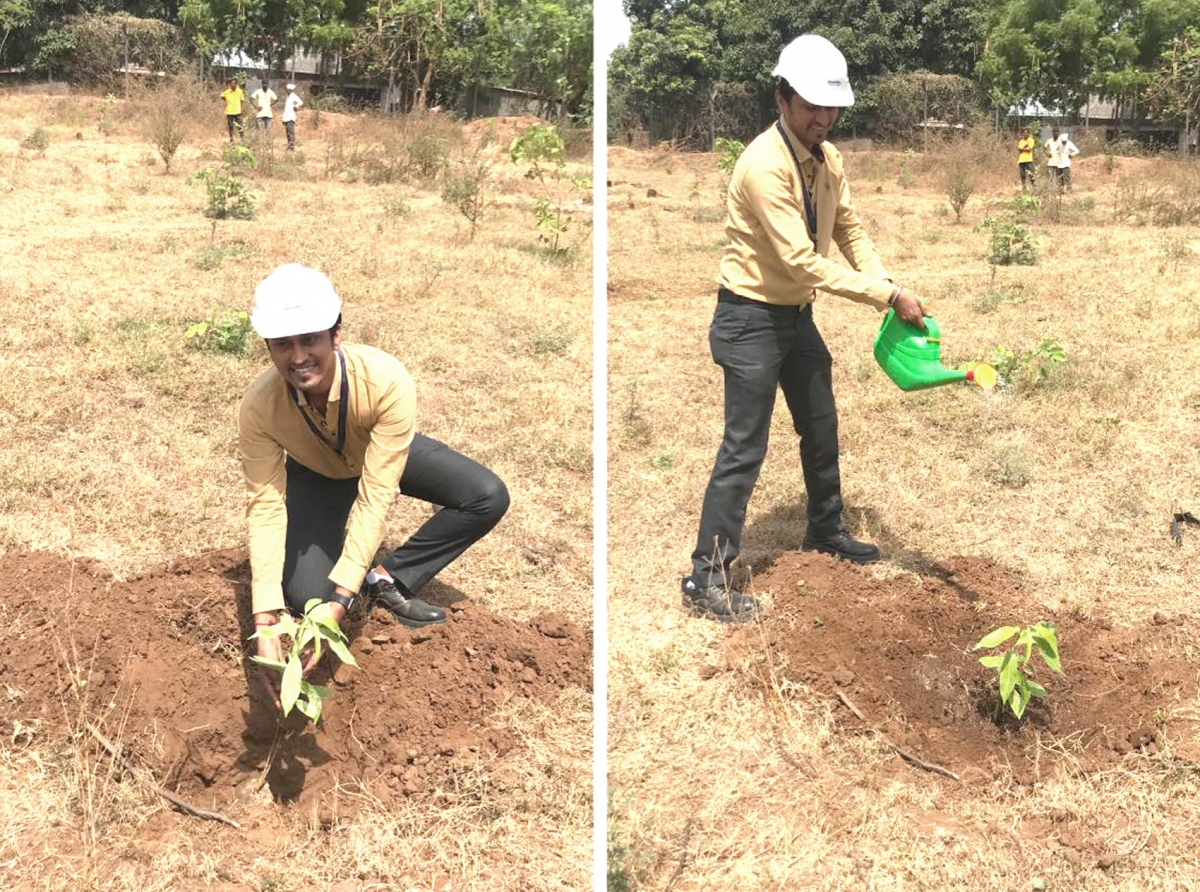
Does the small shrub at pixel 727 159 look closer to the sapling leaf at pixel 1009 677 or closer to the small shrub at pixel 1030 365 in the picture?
the small shrub at pixel 1030 365

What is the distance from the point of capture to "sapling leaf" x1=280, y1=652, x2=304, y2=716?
8.02 feet

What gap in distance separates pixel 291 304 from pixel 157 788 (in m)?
1.22

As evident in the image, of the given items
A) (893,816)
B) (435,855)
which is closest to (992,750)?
(893,816)

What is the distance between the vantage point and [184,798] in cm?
270

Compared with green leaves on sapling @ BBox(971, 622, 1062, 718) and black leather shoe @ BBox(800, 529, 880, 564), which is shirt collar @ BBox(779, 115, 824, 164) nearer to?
black leather shoe @ BBox(800, 529, 880, 564)

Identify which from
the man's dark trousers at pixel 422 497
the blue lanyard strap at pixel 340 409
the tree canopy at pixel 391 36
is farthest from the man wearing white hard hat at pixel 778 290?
the tree canopy at pixel 391 36

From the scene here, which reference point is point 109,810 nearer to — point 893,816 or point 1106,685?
point 893,816

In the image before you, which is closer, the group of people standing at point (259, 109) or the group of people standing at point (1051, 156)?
the group of people standing at point (1051, 156)

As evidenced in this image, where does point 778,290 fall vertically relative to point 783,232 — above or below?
below

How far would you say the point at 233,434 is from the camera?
15.8 feet

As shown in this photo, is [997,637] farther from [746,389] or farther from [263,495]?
[263,495]

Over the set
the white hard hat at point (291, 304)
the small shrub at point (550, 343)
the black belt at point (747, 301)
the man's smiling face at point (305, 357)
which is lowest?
the small shrub at point (550, 343)

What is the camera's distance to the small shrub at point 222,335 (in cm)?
572

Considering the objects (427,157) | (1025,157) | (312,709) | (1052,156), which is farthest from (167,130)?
(312,709)
